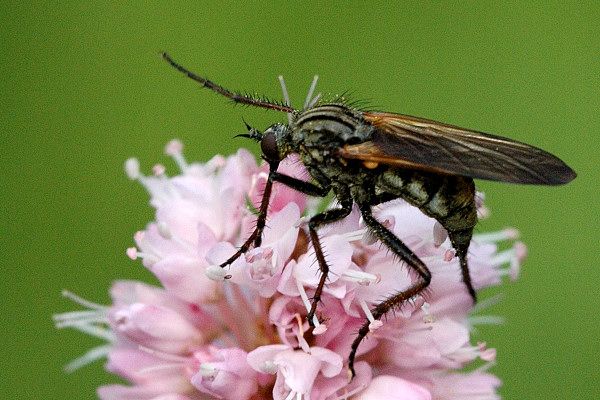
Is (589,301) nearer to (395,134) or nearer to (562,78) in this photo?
(562,78)

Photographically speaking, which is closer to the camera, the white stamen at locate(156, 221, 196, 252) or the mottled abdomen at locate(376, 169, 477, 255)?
the mottled abdomen at locate(376, 169, 477, 255)

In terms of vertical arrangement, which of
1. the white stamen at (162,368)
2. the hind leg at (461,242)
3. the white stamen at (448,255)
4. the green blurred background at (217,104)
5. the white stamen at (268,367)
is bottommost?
the white stamen at (268,367)

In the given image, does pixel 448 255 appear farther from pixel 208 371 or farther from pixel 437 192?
pixel 208 371

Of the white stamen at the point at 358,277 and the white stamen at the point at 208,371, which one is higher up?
the white stamen at the point at 358,277

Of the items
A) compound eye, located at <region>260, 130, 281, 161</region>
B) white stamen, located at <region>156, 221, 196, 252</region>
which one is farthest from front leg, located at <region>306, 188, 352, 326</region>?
white stamen, located at <region>156, 221, 196, 252</region>

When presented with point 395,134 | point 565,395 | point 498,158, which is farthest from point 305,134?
point 565,395

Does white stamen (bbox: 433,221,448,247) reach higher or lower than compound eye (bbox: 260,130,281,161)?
lower

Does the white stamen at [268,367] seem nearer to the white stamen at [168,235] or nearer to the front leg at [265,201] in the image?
the front leg at [265,201]

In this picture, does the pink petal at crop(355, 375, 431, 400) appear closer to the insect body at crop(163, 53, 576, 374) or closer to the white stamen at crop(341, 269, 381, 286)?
the insect body at crop(163, 53, 576, 374)

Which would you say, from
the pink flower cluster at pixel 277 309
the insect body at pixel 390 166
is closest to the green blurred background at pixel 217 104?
the pink flower cluster at pixel 277 309
